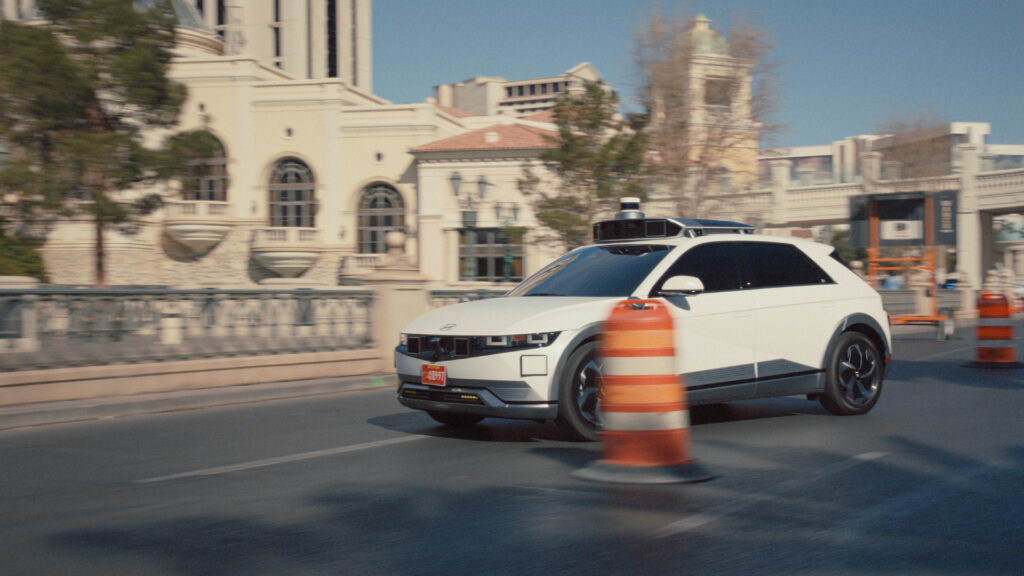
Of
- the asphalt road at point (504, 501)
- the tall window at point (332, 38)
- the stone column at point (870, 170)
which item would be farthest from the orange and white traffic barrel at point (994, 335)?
the tall window at point (332, 38)

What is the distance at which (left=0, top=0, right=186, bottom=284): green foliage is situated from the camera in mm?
22812

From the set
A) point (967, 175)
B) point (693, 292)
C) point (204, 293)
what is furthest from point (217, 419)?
point (967, 175)

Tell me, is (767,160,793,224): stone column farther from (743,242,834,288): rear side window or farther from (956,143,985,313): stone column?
(743,242,834,288): rear side window

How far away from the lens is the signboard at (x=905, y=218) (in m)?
28.8

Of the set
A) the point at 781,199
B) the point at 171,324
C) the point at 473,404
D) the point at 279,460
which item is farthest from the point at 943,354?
the point at 781,199

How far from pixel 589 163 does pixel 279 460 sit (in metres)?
21.1

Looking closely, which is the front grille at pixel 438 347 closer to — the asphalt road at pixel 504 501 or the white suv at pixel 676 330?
the white suv at pixel 676 330

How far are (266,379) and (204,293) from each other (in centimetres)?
143

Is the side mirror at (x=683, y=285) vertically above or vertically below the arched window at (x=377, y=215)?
below

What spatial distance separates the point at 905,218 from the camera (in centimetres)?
2914

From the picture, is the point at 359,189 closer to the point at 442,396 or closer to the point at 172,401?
the point at 172,401

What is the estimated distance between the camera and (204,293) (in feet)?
42.8

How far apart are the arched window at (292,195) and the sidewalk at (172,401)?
41.2 meters

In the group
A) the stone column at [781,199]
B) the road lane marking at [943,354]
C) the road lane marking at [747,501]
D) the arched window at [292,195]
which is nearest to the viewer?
the road lane marking at [747,501]
